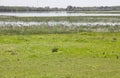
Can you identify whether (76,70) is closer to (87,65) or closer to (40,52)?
(87,65)

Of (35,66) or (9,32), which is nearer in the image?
(35,66)

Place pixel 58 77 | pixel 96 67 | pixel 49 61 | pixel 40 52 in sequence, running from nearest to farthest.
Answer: pixel 58 77, pixel 96 67, pixel 49 61, pixel 40 52

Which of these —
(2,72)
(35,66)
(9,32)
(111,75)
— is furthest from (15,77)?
(9,32)

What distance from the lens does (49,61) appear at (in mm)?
23203

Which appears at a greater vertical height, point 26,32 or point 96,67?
point 96,67

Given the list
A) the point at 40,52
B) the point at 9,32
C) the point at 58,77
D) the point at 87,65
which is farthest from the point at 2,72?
the point at 9,32

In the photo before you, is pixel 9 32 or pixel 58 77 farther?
pixel 9 32

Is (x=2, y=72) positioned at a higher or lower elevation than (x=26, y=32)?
higher

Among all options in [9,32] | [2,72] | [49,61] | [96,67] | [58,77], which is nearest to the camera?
[58,77]

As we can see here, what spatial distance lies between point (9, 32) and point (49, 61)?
25.9 meters

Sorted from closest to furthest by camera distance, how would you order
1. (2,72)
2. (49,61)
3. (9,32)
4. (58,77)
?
(58,77) → (2,72) → (49,61) → (9,32)

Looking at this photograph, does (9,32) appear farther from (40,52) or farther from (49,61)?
(49,61)

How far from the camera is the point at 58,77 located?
714 inches

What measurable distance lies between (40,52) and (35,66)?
619 centimetres
